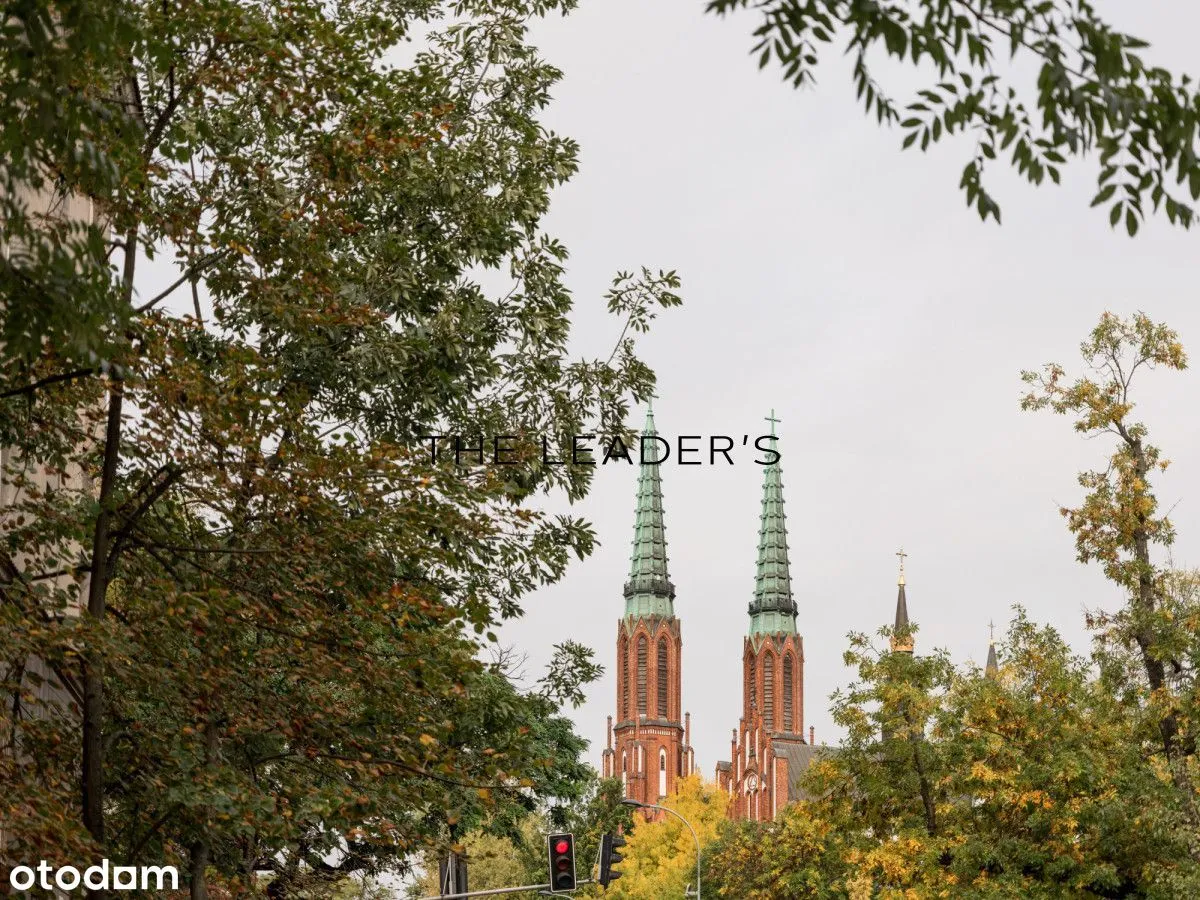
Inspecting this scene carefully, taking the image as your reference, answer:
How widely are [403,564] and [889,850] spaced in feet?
65.6

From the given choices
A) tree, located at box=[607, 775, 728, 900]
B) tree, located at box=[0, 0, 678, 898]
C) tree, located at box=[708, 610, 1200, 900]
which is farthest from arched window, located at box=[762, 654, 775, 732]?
tree, located at box=[0, 0, 678, 898]

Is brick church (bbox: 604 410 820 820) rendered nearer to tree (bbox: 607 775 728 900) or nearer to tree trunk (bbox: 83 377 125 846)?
tree (bbox: 607 775 728 900)

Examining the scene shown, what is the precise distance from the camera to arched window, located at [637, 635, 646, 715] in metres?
155

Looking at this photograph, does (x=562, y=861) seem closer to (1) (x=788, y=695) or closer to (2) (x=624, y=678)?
(2) (x=624, y=678)

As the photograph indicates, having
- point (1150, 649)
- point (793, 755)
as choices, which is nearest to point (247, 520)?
point (1150, 649)

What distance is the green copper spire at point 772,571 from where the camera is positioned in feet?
529

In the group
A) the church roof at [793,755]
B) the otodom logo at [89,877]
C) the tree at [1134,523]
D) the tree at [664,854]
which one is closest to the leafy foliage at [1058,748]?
the tree at [1134,523]

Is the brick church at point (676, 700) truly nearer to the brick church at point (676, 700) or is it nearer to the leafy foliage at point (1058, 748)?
the brick church at point (676, 700)

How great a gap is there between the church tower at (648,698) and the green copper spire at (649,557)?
9 centimetres

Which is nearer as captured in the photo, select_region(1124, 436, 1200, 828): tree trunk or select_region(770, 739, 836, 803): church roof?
select_region(1124, 436, 1200, 828): tree trunk

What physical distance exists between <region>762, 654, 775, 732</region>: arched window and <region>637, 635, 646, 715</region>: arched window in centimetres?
1057

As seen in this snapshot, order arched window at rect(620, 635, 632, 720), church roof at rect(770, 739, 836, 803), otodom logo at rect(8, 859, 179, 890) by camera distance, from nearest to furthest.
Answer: otodom logo at rect(8, 859, 179, 890)
church roof at rect(770, 739, 836, 803)
arched window at rect(620, 635, 632, 720)

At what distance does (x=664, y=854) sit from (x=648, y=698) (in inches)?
2654

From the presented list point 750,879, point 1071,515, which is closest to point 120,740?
point 1071,515
